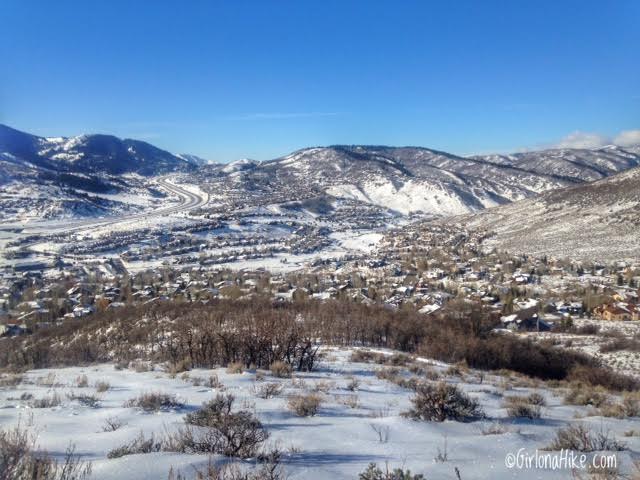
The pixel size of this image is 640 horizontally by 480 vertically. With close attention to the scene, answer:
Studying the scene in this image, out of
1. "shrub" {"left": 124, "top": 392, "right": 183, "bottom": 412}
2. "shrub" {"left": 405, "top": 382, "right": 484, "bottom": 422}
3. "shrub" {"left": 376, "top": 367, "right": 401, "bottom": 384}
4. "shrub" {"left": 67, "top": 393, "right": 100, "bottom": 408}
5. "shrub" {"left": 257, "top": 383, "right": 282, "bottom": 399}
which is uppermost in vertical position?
"shrub" {"left": 405, "top": 382, "right": 484, "bottom": 422}

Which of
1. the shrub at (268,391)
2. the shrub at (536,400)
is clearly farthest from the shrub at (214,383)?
the shrub at (536,400)

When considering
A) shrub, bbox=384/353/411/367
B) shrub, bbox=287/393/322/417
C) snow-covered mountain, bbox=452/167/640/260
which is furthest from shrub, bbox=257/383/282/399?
snow-covered mountain, bbox=452/167/640/260

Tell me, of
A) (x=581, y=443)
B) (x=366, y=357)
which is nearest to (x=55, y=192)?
(x=366, y=357)

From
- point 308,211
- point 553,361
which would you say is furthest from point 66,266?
point 308,211

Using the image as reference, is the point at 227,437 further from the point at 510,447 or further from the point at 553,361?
the point at 553,361

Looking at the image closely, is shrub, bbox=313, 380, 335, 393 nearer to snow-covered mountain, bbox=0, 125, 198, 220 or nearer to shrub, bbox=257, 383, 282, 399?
shrub, bbox=257, 383, 282, 399

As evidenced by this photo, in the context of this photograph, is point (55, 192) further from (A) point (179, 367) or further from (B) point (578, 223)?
(A) point (179, 367)

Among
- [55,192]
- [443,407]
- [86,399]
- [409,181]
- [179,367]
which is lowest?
[179,367]
